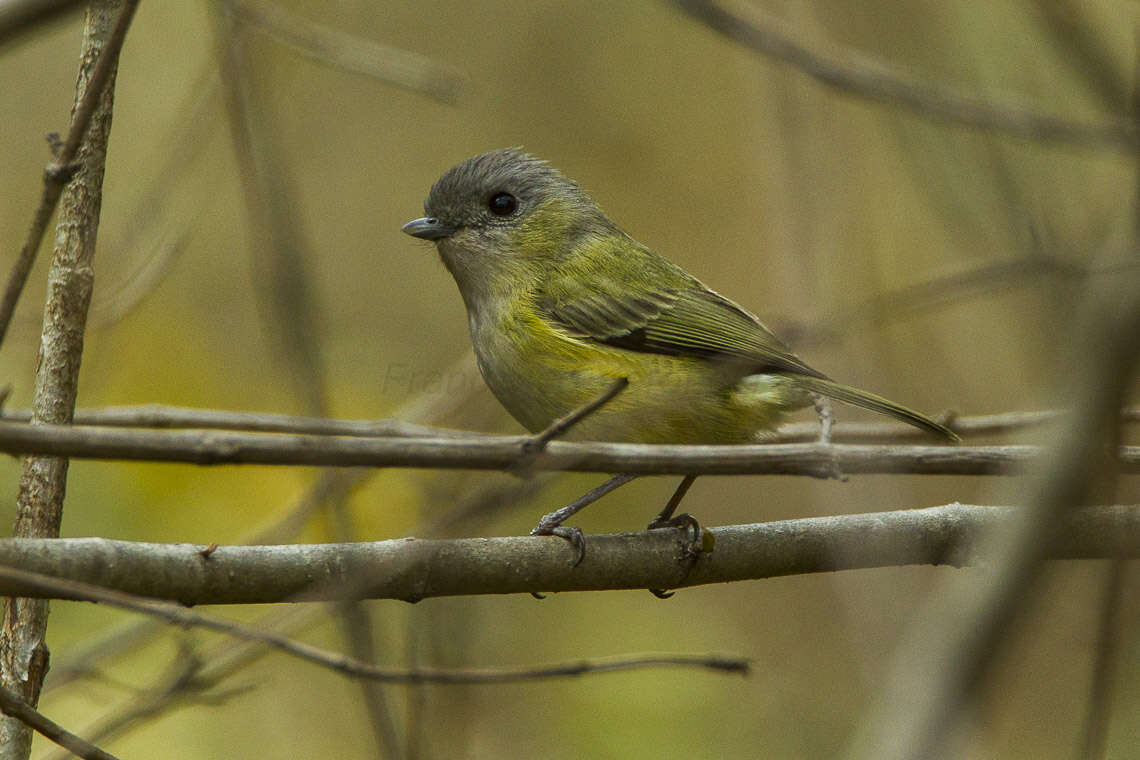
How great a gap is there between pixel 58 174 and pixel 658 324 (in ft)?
9.10

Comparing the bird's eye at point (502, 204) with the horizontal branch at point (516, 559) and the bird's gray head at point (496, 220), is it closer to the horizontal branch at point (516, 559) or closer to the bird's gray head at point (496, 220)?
the bird's gray head at point (496, 220)

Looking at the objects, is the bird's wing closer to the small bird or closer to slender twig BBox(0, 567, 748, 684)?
the small bird

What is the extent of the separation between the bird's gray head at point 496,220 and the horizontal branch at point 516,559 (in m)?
1.73

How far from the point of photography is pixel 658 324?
4227 millimetres

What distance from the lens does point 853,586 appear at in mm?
3424

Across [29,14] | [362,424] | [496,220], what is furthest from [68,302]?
[496,220]

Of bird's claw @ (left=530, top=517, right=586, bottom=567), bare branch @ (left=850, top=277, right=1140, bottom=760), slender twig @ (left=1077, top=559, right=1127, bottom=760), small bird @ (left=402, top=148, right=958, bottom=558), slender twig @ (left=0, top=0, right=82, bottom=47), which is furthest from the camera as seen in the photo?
small bird @ (left=402, top=148, right=958, bottom=558)

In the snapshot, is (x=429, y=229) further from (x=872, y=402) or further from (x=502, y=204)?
(x=872, y=402)

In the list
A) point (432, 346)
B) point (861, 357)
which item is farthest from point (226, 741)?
point (861, 357)

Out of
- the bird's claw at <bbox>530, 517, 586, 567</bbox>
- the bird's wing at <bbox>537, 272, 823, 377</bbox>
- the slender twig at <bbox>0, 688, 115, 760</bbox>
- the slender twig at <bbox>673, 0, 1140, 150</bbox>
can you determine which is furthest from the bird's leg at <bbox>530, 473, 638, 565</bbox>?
the slender twig at <bbox>0, 688, 115, 760</bbox>

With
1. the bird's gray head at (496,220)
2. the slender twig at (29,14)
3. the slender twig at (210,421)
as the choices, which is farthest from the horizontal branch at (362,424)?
the slender twig at (29,14)

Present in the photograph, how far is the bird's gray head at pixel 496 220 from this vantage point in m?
4.48

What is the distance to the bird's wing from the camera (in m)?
4.11

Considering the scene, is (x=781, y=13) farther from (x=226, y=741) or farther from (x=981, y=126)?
(x=226, y=741)
